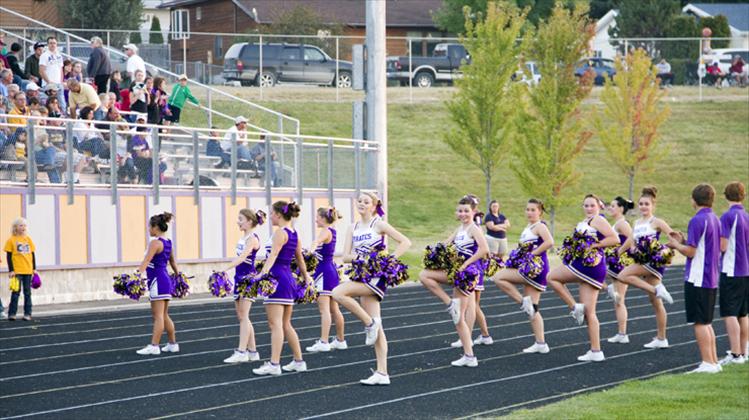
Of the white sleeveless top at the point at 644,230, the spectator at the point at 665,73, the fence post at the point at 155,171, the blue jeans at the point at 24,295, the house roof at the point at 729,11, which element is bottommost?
the blue jeans at the point at 24,295

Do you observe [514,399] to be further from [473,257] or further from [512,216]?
[512,216]

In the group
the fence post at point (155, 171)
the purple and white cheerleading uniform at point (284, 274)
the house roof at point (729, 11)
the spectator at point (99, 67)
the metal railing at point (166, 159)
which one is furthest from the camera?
the house roof at point (729, 11)

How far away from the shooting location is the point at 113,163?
2358 cm

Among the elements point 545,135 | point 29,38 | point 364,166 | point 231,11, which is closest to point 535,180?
point 545,135

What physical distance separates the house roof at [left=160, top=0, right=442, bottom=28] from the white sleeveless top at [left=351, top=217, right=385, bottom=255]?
169 ft

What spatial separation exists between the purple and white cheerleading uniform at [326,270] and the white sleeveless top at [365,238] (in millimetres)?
2108

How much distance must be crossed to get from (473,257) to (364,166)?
51.3 ft

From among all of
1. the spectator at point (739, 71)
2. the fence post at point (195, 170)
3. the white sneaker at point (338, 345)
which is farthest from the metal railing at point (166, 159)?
the spectator at point (739, 71)

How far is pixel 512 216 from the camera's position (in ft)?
147

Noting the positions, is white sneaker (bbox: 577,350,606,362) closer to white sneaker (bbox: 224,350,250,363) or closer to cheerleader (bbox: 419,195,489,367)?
cheerleader (bbox: 419,195,489,367)

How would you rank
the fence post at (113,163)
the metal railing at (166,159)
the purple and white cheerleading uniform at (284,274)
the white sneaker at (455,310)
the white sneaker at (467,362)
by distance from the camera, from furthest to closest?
the fence post at (113,163)
the metal railing at (166,159)
the white sneaker at (467,362)
the white sneaker at (455,310)
the purple and white cheerleading uniform at (284,274)

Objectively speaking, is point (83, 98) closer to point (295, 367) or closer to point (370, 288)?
point (295, 367)

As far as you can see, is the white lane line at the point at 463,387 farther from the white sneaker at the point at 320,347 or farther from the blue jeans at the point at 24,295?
the blue jeans at the point at 24,295

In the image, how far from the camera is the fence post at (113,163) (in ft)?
76.3
